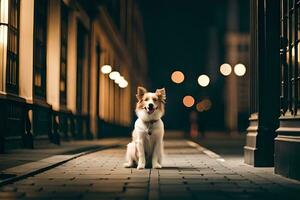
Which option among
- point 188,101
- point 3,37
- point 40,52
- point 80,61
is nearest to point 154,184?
point 3,37

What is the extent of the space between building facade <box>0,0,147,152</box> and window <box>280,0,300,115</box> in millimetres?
8016

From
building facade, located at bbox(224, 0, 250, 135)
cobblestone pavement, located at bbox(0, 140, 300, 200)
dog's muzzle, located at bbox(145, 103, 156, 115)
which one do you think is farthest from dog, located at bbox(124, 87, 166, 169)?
building facade, located at bbox(224, 0, 250, 135)

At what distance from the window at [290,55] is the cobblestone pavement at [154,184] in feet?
4.46

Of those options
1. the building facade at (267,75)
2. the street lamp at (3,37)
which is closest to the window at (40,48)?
the street lamp at (3,37)

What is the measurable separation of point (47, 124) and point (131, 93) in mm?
43095

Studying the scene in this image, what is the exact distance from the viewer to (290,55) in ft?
37.3

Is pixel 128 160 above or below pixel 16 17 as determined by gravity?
below

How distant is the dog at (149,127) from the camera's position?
12.2 m

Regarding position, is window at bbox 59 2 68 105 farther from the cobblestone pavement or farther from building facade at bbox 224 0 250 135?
building facade at bbox 224 0 250 135

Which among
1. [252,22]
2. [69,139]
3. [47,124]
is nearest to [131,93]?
[69,139]

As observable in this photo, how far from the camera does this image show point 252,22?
14930 millimetres

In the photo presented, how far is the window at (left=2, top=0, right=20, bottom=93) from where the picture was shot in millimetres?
18703

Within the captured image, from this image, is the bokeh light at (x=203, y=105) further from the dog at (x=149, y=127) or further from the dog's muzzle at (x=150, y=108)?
the dog's muzzle at (x=150, y=108)

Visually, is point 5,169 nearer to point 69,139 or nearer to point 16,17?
point 16,17
